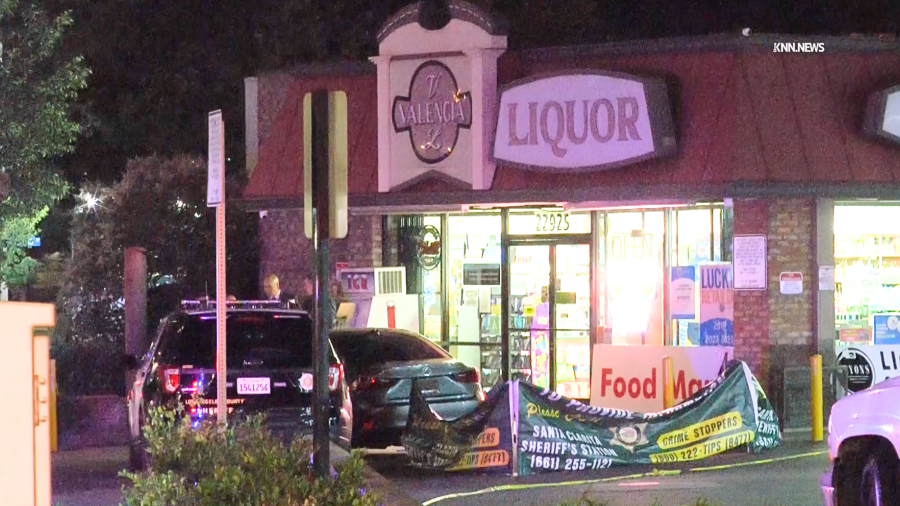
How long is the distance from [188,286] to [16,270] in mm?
8319

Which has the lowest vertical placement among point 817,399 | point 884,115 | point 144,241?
point 817,399

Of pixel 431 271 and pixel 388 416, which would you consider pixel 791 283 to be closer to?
pixel 388 416

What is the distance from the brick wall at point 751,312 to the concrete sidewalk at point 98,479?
21.1 feet

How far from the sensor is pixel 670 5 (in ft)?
113

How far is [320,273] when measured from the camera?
8.21m

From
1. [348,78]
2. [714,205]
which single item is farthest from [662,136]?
[348,78]

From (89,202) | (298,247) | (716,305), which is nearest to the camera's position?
(716,305)

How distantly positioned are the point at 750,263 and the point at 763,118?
1789 millimetres

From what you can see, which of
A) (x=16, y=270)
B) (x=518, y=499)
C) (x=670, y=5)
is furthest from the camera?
(x=670, y=5)

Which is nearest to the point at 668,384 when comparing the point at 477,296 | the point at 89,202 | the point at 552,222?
the point at 552,222

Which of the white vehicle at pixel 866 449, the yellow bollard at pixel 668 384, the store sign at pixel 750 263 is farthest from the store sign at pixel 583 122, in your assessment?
the white vehicle at pixel 866 449

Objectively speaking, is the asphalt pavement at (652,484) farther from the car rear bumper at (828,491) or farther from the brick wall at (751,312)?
the brick wall at (751,312)

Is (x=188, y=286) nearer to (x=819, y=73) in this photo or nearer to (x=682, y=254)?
(x=682, y=254)

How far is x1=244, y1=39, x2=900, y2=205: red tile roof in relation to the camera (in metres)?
15.5
